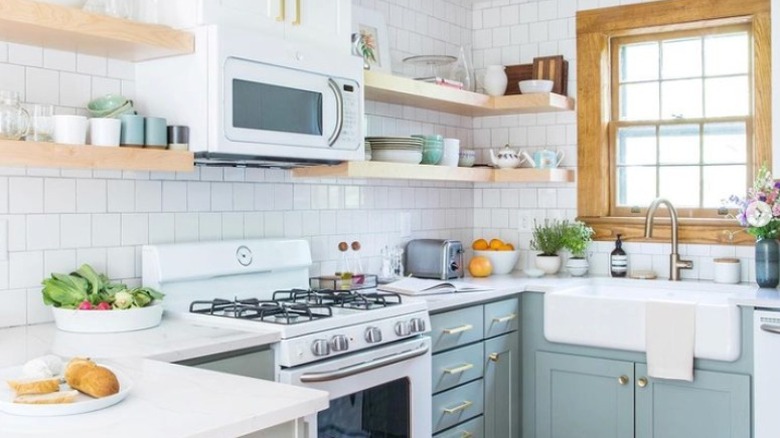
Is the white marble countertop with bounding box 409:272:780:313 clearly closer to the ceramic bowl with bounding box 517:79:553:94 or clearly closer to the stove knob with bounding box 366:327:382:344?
the stove knob with bounding box 366:327:382:344

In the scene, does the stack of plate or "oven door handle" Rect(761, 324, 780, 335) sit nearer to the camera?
"oven door handle" Rect(761, 324, 780, 335)

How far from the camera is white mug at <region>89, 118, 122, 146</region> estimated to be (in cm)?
252

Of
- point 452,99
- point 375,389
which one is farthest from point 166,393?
point 452,99

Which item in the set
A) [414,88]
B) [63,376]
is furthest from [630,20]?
[63,376]

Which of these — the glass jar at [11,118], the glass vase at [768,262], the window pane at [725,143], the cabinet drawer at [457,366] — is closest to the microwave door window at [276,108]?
the glass jar at [11,118]

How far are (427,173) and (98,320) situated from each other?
1690 millimetres

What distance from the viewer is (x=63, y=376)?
1801 millimetres

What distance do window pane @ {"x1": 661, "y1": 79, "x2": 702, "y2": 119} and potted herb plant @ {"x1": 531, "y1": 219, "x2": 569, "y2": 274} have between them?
0.77 meters

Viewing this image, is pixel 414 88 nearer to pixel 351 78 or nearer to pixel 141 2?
pixel 351 78

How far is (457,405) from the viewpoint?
348 cm

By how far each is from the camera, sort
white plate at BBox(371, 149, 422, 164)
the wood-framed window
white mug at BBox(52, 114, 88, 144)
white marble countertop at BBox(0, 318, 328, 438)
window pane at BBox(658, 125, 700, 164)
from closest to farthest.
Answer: white marble countertop at BBox(0, 318, 328, 438), white mug at BBox(52, 114, 88, 144), white plate at BBox(371, 149, 422, 164), the wood-framed window, window pane at BBox(658, 125, 700, 164)

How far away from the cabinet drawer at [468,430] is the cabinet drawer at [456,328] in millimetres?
340

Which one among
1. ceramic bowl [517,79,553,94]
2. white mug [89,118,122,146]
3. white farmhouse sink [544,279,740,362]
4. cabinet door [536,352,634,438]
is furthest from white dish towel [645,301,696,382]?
white mug [89,118,122,146]

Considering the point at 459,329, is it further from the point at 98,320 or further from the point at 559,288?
the point at 98,320
